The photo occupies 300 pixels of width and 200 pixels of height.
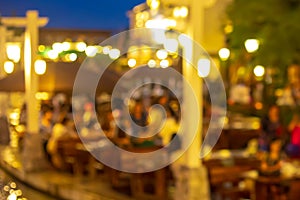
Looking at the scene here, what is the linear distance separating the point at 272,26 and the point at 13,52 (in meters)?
11.7

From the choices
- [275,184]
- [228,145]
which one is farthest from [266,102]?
[275,184]

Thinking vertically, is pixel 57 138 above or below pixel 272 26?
below

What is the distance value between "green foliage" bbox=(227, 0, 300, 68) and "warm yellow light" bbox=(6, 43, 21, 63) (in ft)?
34.2

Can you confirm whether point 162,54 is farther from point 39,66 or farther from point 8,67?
point 39,66

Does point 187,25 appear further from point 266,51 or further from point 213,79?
point 213,79

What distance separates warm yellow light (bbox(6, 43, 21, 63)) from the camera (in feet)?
61.9

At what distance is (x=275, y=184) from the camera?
795 centimetres

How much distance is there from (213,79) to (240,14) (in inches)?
180

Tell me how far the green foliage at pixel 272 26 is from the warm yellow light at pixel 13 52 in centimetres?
1044

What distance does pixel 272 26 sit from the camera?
343 inches

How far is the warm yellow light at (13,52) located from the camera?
18.9m

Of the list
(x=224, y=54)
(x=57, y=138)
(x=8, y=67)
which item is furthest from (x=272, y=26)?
(x=8, y=67)

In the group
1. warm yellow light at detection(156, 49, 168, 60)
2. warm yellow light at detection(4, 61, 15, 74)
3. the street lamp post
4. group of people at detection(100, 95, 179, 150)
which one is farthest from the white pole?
warm yellow light at detection(156, 49, 168, 60)

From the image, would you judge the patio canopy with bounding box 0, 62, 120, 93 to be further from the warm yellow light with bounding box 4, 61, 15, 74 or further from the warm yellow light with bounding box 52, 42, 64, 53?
the warm yellow light with bounding box 52, 42, 64, 53
